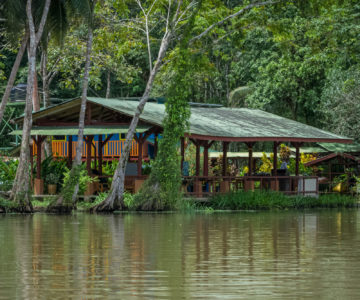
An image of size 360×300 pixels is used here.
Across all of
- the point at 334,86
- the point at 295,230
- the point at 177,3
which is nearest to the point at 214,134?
the point at 177,3

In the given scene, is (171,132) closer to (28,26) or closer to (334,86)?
(28,26)

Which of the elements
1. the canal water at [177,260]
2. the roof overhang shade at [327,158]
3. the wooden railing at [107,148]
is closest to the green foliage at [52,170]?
the wooden railing at [107,148]

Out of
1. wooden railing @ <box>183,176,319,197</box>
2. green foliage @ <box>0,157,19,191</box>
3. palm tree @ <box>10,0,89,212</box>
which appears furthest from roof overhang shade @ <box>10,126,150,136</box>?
palm tree @ <box>10,0,89,212</box>

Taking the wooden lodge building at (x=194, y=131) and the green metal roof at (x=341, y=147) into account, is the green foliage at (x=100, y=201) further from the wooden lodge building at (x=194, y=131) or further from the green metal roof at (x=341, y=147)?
the green metal roof at (x=341, y=147)

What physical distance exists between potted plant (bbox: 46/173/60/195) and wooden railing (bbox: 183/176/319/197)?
208 inches

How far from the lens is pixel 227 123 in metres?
38.2

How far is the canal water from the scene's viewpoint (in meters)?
10.7

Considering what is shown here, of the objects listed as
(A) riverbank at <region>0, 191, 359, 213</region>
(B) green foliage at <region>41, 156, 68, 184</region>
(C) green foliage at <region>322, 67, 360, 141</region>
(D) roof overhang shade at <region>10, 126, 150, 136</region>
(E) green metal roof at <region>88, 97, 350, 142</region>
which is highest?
(C) green foliage at <region>322, 67, 360, 141</region>

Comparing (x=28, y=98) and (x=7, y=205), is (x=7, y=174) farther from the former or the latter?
(x=7, y=205)

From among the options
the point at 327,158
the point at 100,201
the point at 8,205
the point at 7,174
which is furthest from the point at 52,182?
the point at 327,158

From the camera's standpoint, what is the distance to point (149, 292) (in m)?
10.6

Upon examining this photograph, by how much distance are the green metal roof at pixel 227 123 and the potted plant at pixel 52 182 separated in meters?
2.46

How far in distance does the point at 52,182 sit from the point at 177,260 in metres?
21.3

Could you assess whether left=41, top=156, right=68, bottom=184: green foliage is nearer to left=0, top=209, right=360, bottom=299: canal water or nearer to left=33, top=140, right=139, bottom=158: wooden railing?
left=33, top=140, right=139, bottom=158: wooden railing
